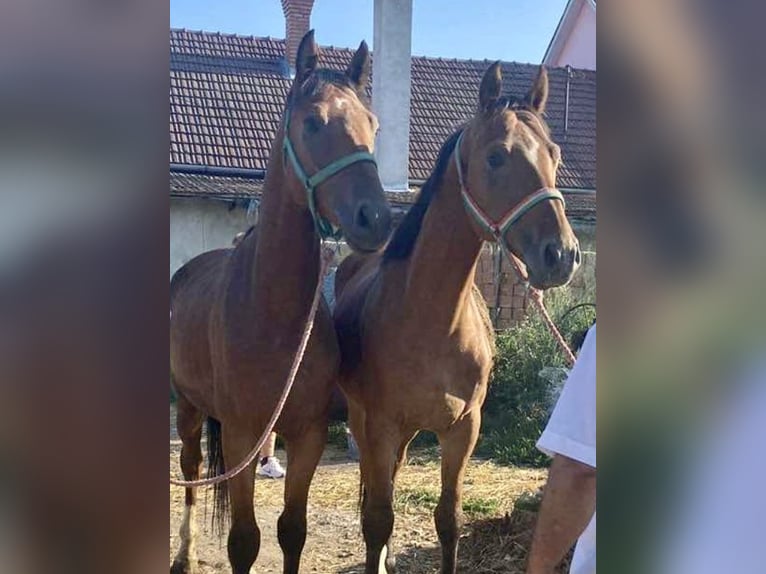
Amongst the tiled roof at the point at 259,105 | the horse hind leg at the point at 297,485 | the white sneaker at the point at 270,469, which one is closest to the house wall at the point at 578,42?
the tiled roof at the point at 259,105

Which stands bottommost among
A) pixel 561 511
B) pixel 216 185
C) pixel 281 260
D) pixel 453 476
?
pixel 453 476

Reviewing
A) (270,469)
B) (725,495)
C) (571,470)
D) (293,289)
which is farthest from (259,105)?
(725,495)

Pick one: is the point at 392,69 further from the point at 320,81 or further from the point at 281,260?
the point at 281,260

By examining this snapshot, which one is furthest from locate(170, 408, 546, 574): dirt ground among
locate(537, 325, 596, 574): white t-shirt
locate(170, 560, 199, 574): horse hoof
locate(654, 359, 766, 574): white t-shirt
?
locate(654, 359, 766, 574): white t-shirt

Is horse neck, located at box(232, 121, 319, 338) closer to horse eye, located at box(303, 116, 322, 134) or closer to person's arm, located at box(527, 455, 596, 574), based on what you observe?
horse eye, located at box(303, 116, 322, 134)

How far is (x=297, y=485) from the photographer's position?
2.44m

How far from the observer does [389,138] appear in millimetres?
5148

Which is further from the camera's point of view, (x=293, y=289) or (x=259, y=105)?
(x=259, y=105)

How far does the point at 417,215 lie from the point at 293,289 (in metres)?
0.54

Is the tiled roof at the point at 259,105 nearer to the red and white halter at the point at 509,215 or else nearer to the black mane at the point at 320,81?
the red and white halter at the point at 509,215

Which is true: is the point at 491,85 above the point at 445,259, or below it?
above

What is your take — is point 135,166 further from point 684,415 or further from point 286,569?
point 286,569

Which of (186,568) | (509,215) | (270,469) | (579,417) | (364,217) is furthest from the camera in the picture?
(270,469)

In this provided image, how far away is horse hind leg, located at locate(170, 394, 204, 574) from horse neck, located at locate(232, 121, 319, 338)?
1275 mm
